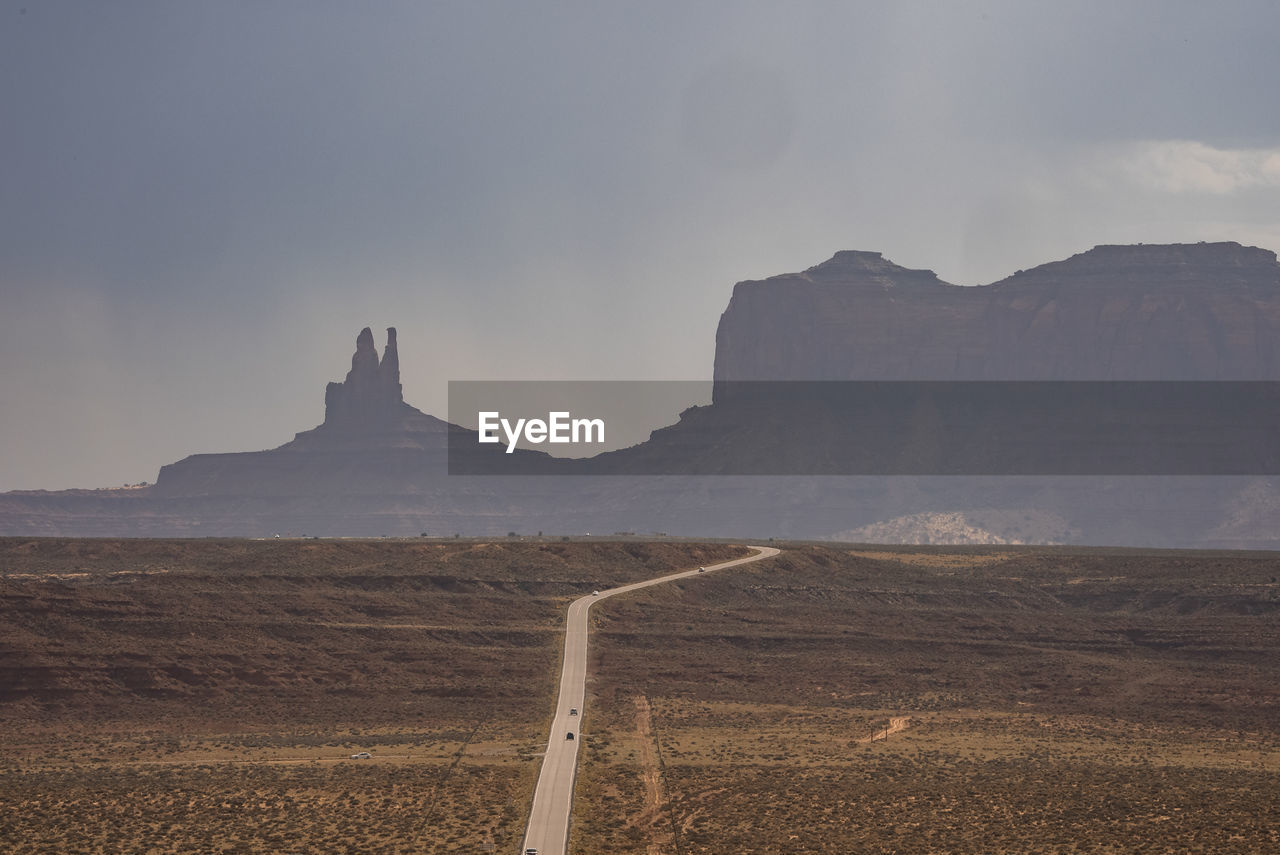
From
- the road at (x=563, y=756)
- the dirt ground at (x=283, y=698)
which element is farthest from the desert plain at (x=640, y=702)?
the road at (x=563, y=756)

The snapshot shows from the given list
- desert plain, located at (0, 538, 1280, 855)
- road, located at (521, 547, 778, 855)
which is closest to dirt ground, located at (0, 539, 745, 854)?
desert plain, located at (0, 538, 1280, 855)

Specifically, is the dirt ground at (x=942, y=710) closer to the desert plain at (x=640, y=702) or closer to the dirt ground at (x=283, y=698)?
the desert plain at (x=640, y=702)

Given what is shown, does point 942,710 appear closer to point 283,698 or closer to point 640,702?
point 640,702

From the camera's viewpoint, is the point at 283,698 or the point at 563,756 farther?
the point at 283,698

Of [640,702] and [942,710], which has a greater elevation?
[640,702]

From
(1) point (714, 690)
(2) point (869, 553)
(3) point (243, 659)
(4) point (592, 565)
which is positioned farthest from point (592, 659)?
(2) point (869, 553)

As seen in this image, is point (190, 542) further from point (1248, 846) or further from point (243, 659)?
point (1248, 846)

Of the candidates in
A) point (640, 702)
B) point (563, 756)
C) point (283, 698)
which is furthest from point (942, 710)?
point (283, 698)

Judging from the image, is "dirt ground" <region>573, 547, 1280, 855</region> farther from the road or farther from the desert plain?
the road

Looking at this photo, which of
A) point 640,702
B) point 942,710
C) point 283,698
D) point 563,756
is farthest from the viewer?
point 942,710
